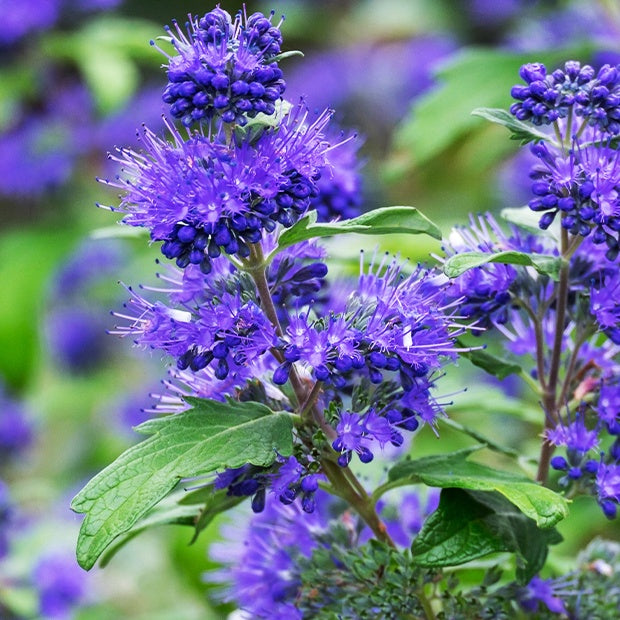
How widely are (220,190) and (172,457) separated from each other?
0.23 m

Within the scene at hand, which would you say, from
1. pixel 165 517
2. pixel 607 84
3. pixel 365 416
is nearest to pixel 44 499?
pixel 165 517

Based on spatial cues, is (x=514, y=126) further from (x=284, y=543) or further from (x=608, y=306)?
(x=284, y=543)

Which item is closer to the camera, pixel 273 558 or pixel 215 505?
pixel 215 505

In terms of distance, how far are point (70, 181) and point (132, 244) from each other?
0.62 meters

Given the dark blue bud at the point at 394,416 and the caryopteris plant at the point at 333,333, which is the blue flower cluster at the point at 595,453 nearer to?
the caryopteris plant at the point at 333,333

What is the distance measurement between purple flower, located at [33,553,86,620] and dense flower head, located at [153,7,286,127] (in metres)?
1.15

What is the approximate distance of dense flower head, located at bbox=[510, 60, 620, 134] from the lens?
919mm

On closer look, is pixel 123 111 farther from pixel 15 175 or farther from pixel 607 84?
pixel 607 84

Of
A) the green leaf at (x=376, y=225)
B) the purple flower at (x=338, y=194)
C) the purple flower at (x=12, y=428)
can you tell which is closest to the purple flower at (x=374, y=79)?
the purple flower at (x=12, y=428)

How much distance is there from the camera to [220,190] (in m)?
0.87

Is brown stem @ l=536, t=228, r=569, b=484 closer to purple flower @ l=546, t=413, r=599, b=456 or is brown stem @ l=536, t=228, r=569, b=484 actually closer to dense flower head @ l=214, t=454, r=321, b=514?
purple flower @ l=546, t=413, r=599, b=456

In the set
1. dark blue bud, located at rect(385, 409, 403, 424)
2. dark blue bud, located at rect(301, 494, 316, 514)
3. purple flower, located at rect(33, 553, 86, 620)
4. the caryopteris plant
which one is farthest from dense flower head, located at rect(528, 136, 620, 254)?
purple flower, located at rect(33, 553, 86, 620)

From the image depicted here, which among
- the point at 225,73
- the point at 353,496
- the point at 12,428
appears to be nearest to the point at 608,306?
the point at 353,496

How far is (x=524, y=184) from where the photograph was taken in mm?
2750
